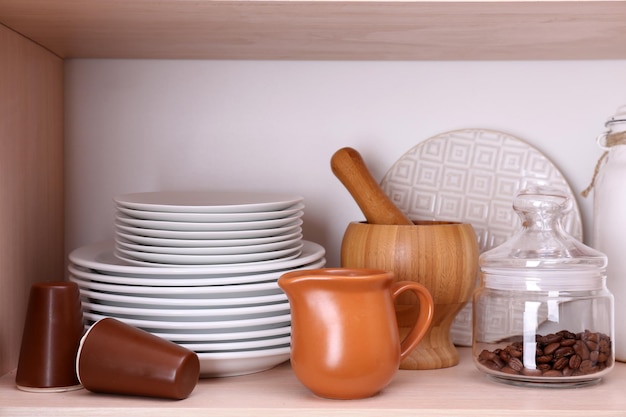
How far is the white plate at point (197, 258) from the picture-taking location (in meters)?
0.86

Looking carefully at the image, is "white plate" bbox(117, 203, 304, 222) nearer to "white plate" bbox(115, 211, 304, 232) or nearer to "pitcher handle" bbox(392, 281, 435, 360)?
"white plate" bbox(115, 211, 304, 232)

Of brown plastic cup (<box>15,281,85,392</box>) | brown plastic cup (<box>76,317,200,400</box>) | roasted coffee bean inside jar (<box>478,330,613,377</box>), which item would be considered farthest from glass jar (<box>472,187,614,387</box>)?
brown plastic cup (<box>15,281,85,392</box>)

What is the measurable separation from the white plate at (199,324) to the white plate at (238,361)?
0.10 feet

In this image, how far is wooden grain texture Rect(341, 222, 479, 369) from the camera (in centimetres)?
90

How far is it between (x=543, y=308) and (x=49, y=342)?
1.79 ft

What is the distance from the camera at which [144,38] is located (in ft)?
3.21

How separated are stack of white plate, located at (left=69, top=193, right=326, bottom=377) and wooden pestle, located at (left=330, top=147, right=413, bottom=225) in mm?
115

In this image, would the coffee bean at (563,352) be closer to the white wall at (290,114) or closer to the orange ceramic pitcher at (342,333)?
the orange ceramic pitcher at (342,333)

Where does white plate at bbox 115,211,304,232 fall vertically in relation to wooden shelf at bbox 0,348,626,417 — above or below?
above

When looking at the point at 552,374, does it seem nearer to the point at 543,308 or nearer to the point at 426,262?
the point at 543,308

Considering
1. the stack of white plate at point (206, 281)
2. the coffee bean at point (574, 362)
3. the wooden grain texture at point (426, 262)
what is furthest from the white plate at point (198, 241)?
the coffee bean at point (574, 362)

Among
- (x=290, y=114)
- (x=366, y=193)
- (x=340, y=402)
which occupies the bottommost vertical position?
(x=340, y=402)

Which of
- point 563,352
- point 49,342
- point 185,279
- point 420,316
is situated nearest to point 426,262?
point 420,316

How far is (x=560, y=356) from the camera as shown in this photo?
0.82 meters
